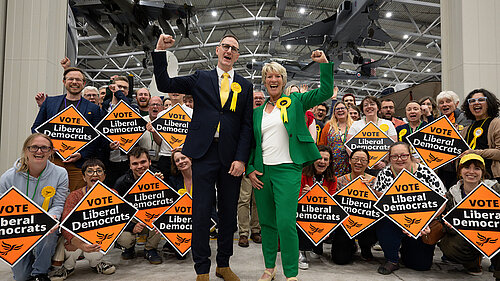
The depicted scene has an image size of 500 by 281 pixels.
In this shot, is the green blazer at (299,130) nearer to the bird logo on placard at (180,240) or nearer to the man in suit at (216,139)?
the man in suit at (216,139)

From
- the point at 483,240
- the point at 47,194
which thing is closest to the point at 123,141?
the point at 47,194

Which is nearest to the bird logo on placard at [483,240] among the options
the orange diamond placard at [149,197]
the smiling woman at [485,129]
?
the smiling woman at [485,129]

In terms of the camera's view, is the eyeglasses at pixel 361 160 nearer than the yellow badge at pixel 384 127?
Yes

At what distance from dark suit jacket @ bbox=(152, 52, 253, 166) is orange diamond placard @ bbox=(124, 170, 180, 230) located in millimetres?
953

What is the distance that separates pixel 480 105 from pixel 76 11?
10.0m

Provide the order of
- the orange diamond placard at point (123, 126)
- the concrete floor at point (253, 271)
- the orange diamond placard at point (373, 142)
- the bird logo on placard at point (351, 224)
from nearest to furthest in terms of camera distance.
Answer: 1. the concrete floor at point (253, 271)
2. the bird logo on placard at point (351, 224)
3. the orange diamond placard at point (123, 126)
4. the orange diamond placard at point (373, 142)

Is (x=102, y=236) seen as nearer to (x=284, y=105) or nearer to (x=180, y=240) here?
(x=180, y=240)

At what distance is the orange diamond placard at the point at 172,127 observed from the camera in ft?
11.6

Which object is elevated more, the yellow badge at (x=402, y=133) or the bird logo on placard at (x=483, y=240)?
the yellow badge at (x=402, y=133)

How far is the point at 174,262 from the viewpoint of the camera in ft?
10.3

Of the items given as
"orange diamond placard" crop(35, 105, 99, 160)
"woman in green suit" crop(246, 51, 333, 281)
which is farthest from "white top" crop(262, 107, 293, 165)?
"orange diamond placard" crop(35, 105, 99, 160)

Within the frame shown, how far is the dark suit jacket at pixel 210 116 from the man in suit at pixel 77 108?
1.37 meters

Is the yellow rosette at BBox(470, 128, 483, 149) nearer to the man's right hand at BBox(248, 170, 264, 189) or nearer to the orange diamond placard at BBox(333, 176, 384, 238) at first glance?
the orange diamond placard at BBox(333, 176, 384, 238)

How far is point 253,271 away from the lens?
2.85 metres
